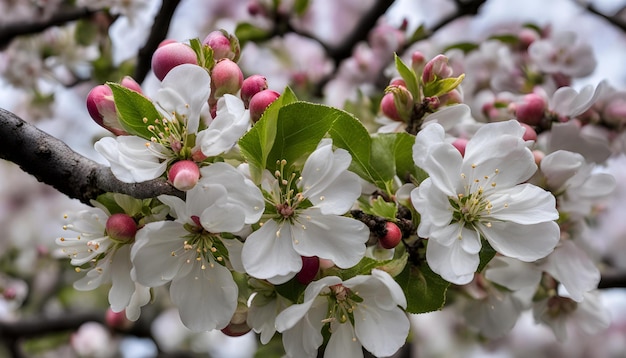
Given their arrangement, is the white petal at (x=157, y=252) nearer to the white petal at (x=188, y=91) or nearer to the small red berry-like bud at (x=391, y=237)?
the white petal at (x=188, y=91)

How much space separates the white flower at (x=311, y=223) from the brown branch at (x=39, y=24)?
1.25 metres

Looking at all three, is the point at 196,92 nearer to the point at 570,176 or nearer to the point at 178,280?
the point at 178,280

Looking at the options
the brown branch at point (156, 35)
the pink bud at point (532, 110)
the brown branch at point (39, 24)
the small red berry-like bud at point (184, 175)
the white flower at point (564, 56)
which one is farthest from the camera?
the brown branch at point (39, 24)

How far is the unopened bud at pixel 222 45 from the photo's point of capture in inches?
35.1

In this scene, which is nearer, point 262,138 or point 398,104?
point 262,138

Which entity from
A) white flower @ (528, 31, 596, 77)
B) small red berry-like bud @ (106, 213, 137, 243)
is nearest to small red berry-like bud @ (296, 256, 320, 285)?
small red berry-like bud @ (106, 213, 137, 243)

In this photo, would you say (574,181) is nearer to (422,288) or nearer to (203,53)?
(422,288)

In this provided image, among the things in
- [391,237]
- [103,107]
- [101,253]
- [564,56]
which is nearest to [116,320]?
[101,253]

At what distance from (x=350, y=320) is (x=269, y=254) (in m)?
0.16

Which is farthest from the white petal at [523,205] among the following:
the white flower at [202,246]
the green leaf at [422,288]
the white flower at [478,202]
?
the white flower at [202,246]

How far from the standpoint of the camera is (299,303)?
2.59 ft

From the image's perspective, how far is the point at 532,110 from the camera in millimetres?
1145

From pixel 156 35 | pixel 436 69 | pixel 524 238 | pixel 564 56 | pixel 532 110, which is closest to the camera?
pixel 524 238

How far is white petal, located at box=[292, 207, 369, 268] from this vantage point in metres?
0.76
